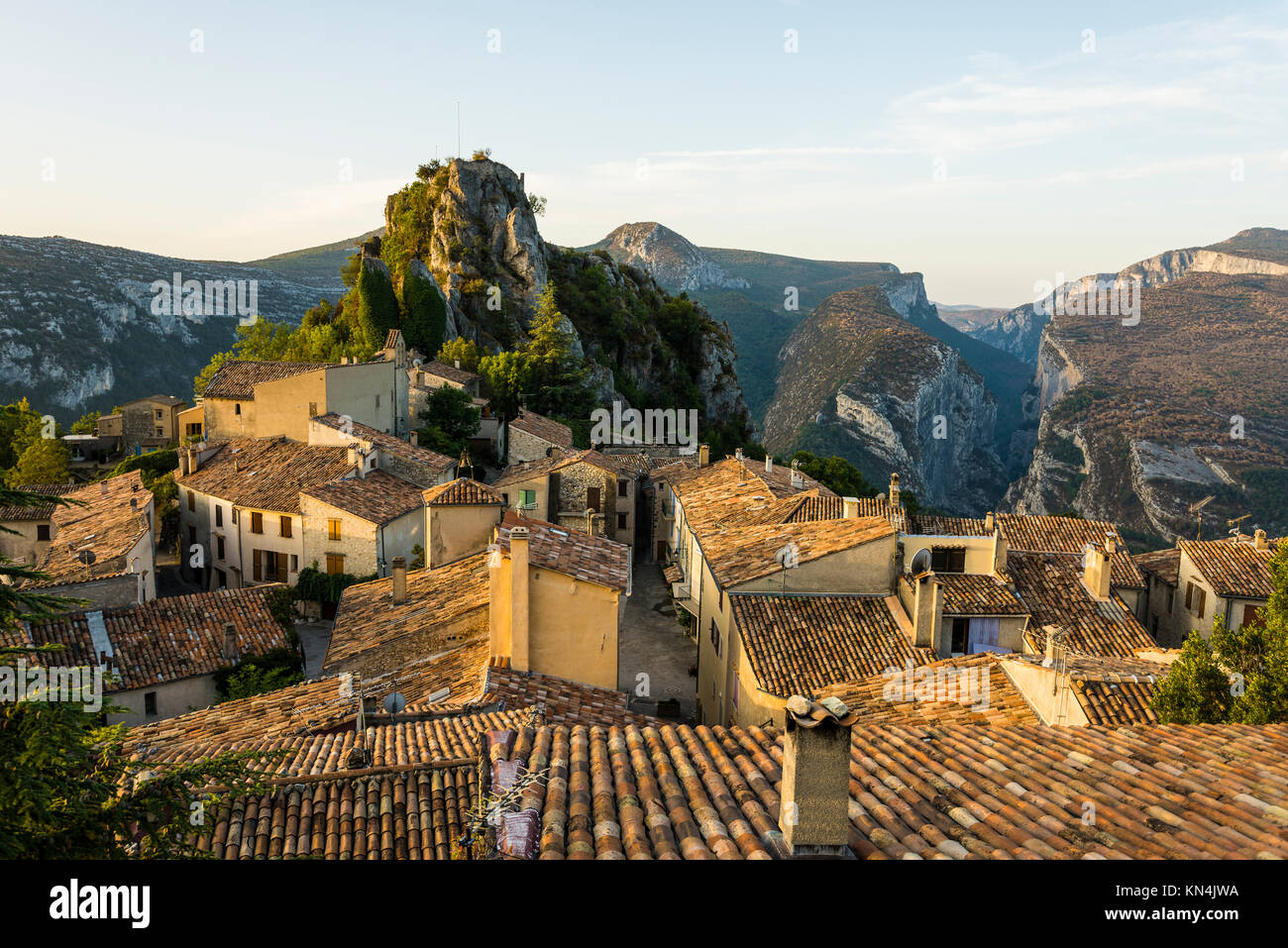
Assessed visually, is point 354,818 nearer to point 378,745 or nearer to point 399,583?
point 378,745

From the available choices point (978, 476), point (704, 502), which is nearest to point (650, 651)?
point (704, 502)

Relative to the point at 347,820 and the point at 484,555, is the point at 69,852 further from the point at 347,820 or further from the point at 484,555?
the point at 484,555

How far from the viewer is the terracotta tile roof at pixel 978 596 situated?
2233cm

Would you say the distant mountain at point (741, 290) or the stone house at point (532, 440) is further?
the distant mountain at point (741, 290)

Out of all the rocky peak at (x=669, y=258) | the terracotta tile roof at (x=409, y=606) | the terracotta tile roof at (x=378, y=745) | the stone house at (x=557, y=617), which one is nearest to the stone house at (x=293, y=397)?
the terracotta tile roof at (x=409, y=606)

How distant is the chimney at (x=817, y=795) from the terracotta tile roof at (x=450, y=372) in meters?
50.4

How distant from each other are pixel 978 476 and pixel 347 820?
140 meters

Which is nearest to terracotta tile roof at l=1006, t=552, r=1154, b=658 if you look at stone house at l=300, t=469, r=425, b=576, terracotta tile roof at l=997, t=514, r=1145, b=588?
terracotta tile roof at l=997, t=514, r=1145, b=588

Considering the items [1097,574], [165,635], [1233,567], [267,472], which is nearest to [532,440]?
[267,472]

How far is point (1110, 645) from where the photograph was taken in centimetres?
2408

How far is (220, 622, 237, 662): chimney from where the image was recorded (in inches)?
941

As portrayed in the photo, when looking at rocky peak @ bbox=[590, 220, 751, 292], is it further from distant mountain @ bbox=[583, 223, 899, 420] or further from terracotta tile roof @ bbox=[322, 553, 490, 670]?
terracotta tile roof @ bbox=[322, 553, 490, 670]

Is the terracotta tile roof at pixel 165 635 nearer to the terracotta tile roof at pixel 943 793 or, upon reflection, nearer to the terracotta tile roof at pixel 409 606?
the terracotta tile roof at pixel 409 606

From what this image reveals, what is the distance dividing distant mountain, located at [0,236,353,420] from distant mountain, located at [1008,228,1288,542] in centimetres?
11065
